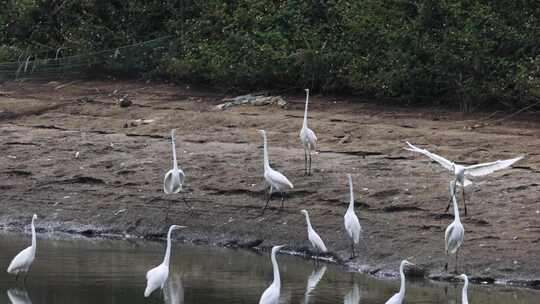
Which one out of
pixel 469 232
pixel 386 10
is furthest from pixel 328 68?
pixel 469 232

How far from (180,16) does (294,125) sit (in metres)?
5.21

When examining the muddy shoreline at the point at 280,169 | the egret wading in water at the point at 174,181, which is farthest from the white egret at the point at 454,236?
the egret wading in water at the point at 174,181

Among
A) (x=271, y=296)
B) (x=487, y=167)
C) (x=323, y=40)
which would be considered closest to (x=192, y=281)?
(x=271, y=296)

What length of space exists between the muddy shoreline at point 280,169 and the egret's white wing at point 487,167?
1.51 feet

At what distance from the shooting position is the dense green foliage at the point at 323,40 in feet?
61.4

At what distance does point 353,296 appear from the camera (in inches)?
495

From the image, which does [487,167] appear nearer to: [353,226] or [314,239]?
[353,226]

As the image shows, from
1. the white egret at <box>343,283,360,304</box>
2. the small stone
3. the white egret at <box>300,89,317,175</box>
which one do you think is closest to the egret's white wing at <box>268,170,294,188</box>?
the white egret at <box>300,89,317,175</box>

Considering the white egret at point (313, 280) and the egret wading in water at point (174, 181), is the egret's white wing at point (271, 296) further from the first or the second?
the egret wading in water at point (174, 181)

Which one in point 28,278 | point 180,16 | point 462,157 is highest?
point 180,16

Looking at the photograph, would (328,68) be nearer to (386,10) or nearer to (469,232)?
(386,10)

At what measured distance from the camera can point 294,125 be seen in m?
18.8

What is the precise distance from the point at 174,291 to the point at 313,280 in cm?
151

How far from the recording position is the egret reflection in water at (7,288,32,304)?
12.5 metres
